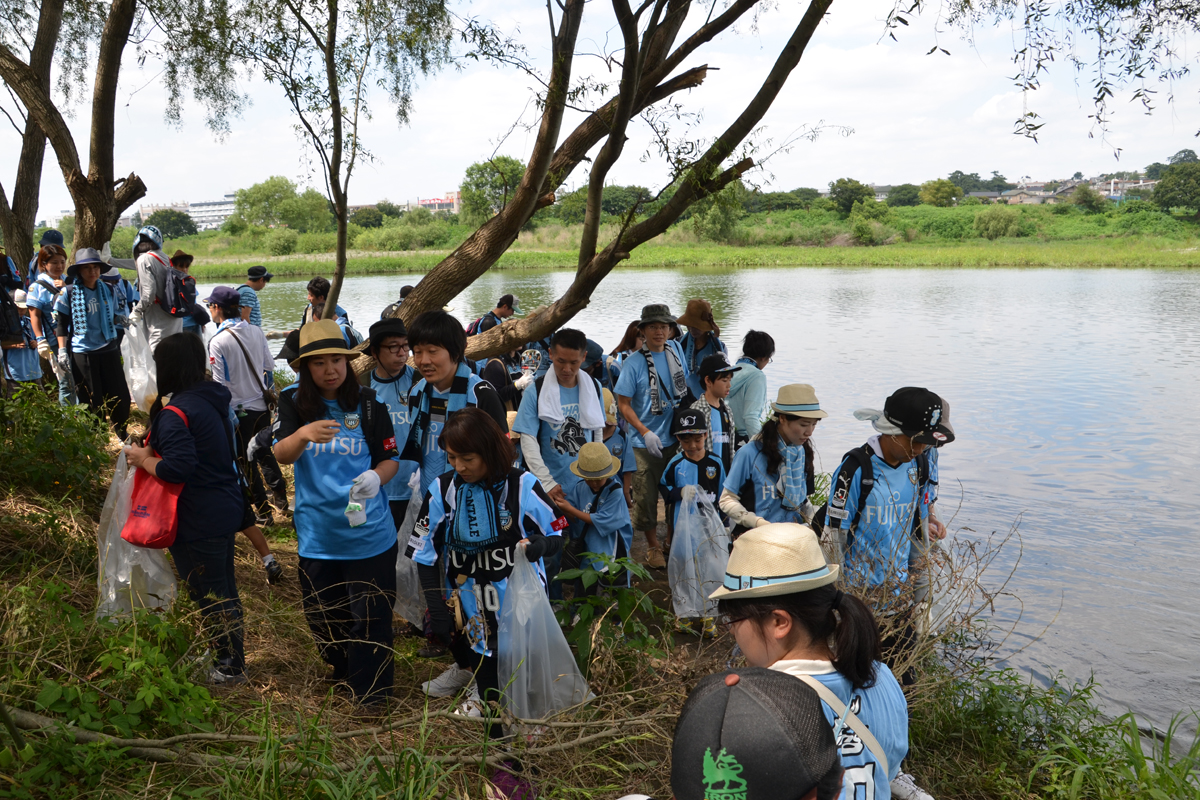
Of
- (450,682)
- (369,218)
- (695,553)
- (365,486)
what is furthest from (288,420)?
(369,218)

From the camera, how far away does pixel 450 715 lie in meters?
2.76

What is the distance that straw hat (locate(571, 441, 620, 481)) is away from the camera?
4.35 m

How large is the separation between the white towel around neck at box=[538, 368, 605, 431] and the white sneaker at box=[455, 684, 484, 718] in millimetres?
1766

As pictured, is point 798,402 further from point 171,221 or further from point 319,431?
point 171,221

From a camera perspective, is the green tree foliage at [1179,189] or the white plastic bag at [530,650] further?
the green tree foliage at [1179,189]

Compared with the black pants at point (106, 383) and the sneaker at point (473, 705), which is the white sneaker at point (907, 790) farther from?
the black pants at point (106, 383)

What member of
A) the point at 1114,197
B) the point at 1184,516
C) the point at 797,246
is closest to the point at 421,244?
the point at 797,246

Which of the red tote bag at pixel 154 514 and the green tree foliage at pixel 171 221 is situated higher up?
the green tree foliage at pixel 171 221

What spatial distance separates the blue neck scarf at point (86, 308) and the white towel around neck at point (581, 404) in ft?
14.1

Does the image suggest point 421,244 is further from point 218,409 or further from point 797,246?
point 218,409

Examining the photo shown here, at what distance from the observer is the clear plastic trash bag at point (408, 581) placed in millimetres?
4117

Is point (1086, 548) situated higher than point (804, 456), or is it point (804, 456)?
point (804, 456)

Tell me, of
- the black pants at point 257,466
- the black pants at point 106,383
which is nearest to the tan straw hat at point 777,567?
the black pants at point 257,466

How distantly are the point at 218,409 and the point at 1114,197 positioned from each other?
3195 inches
